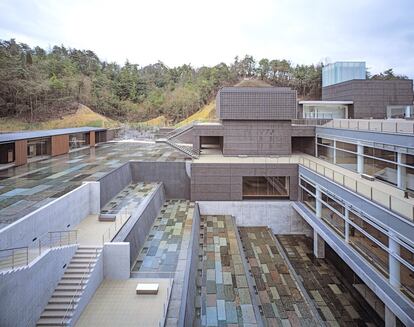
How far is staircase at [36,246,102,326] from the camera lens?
7.36 metres

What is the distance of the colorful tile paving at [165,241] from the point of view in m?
10.6

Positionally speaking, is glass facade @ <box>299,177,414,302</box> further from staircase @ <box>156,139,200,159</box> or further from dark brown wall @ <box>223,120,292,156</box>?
staircase @ <box>156,139,200,159</box>

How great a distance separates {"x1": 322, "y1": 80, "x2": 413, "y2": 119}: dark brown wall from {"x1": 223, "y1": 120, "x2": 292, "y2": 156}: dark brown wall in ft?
25.6

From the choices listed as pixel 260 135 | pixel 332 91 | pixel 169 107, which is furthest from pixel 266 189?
pixel 169 107

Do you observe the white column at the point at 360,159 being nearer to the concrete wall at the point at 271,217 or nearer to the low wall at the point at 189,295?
the concrete wall at the point at 271,217

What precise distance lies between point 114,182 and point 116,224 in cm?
476

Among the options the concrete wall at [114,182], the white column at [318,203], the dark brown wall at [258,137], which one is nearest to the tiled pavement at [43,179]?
the concrete wall at [114,182]

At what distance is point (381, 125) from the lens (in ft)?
44.4

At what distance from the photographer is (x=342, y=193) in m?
11.8

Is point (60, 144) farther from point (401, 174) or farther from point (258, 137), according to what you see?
point (401, 174)

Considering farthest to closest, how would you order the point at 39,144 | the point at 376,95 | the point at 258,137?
1. the point at 376,95
2. the point at 39,144
3. the point at 258,137

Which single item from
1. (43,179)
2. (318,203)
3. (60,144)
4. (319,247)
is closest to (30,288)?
(43,179)

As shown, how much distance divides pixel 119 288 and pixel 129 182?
10.2 meters

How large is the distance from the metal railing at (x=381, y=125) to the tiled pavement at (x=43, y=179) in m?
10.7
